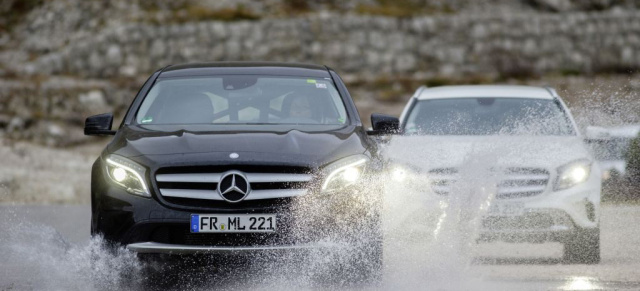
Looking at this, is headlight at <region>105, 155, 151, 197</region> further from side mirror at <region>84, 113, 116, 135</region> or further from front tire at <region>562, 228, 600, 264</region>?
front tire at <region>562, 228, 600, 264</region>

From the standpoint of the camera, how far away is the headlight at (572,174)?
1075cm

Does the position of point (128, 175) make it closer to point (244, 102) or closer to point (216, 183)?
point (216, 183)

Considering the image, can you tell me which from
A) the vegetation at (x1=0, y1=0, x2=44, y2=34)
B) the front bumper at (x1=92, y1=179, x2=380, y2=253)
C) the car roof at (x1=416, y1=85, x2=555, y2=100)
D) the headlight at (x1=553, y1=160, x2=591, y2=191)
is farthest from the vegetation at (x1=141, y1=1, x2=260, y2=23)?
the front bumper at (x1=92, y1=179, x2=380, y2=253)

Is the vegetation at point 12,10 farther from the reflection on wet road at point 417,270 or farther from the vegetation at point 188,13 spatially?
the reflection on wet road at point 417,270

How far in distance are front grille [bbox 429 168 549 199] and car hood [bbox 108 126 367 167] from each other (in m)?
1.58

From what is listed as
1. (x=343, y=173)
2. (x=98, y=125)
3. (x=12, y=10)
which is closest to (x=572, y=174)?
(x=343, y=173)

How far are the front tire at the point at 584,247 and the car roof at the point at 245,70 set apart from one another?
2.25 m

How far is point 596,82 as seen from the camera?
4072 centimetres

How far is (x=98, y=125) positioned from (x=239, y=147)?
5.18 ft

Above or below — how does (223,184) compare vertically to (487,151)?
below

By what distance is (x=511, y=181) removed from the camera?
35.6 ft

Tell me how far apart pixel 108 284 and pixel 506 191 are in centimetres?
343

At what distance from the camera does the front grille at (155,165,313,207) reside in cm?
855

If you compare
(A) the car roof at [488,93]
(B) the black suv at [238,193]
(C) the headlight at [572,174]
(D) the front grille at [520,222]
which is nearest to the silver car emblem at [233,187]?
(B) the black suv at [238,193]
